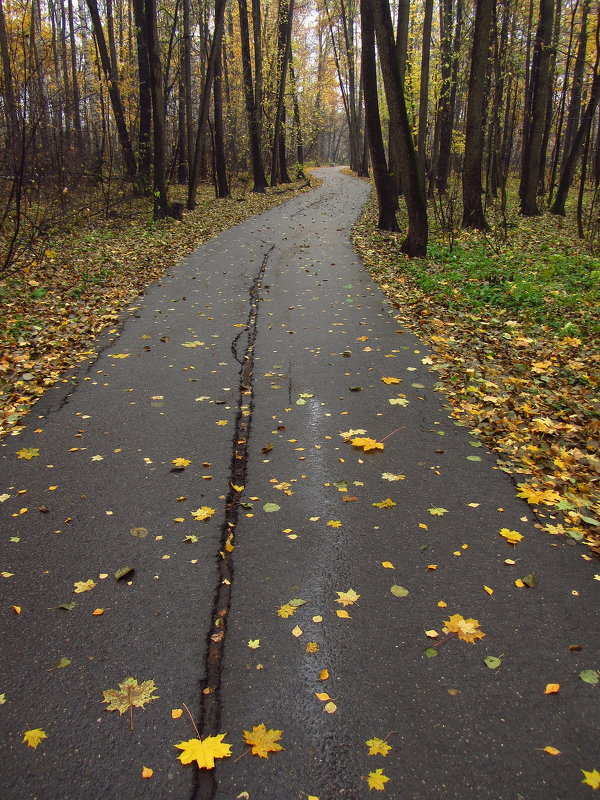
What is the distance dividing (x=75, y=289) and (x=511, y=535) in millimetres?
8436

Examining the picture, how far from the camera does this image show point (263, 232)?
1669 cm

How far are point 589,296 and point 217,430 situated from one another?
686 centimetres

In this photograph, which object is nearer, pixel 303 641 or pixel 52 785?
pixel 52 785

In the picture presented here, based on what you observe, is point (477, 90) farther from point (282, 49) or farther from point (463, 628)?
point (282, 49)

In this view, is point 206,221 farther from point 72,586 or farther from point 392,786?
point 392,786

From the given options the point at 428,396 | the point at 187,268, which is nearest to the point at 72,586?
the point at 428,396

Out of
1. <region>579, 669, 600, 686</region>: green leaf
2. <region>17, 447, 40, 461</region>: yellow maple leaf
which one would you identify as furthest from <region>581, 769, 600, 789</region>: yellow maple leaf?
<region>17, 447, 40, 461</region>: yellow maple leaf

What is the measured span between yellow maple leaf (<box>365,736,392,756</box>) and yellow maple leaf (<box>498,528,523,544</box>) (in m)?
1.61

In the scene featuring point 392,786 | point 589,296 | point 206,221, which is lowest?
point 392,786

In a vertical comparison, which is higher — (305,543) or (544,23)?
(544,23)

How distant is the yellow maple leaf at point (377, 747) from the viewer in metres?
2.11

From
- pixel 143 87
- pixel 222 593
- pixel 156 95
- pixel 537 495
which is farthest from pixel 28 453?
pixel 143 87

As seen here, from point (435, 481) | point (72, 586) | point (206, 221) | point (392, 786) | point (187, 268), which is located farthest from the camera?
point (206, 221)

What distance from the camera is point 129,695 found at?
92.5 inches
